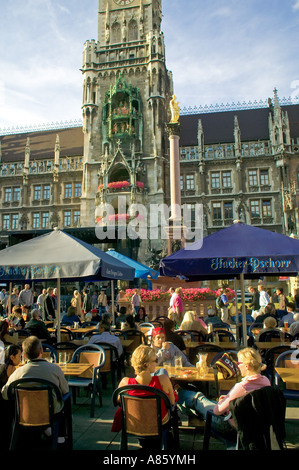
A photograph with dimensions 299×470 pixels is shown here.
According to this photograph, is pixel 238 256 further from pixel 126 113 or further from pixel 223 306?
pixel 126 113

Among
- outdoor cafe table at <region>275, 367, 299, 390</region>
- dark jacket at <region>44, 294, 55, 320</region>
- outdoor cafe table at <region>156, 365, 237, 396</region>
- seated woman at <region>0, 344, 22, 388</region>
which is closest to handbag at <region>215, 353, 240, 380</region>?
outdoor cafe table at <region>156, 365, 237, 396</region>

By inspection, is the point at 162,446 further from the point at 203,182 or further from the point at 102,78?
the point at 102,78

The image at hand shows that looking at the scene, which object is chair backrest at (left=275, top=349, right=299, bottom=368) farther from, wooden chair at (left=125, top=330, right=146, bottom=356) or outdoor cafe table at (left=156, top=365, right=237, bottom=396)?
wooden chair at (left=125, top=330, right=146, bottom=356)

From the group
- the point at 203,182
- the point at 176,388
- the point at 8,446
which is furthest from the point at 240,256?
the point at 203,182

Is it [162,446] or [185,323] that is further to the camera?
[185,323]

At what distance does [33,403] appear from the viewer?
3.64 meters

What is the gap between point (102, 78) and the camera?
38.0 meters

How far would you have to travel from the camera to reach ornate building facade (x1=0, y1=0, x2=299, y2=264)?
34938 millimetres

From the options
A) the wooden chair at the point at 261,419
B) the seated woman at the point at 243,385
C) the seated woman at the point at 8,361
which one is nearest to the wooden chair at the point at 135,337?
the seated woman at the point at 8,361

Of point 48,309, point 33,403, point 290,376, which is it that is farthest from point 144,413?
point 48,309

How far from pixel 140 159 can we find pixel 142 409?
109ft

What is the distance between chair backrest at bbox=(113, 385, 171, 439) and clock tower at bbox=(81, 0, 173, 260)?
30463mm
